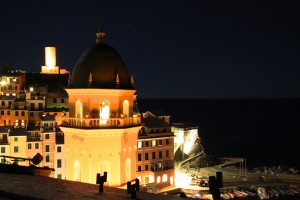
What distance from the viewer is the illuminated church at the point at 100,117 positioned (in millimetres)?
17125

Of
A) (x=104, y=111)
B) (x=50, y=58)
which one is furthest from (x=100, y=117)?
(x=50, y=58)

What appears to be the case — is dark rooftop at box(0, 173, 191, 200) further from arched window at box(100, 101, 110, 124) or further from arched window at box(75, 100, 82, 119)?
arched window at box(75, 100, 82, 119)

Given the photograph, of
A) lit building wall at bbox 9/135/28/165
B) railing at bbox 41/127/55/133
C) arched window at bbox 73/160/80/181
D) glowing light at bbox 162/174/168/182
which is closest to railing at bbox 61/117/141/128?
arched window at bbox 73/160/80/181

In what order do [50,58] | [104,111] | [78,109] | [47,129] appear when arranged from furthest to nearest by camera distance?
[50,58]
[47,129]
[78,109]
[104,111]

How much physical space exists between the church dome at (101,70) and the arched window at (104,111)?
69cm

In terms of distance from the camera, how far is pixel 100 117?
56.2ft

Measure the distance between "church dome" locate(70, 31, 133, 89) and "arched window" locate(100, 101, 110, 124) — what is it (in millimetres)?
687

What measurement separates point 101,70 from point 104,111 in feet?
5.39

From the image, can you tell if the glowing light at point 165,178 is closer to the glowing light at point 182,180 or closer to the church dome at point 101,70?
the glowing light at point 182,180

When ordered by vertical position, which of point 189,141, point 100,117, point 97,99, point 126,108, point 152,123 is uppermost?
point 97,99

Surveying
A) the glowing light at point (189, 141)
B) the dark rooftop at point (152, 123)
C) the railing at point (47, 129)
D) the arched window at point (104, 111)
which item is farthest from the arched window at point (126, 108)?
the glowing light at point (189, 141)

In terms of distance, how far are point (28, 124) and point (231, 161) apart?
5380 centimetres

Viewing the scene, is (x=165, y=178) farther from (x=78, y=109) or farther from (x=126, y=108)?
(x=78, y=109)

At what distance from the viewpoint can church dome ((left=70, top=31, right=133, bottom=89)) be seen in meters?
17.2
